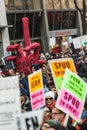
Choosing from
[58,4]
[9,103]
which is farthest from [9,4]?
[9,103]

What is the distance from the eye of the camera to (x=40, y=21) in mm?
34781

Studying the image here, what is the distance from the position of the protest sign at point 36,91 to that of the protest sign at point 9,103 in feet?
4.84

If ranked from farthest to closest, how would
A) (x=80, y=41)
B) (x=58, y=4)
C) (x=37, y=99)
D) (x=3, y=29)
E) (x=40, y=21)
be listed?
(x=58, y=4)
(x=40, y=21)
(x=3, y=29)
(x=80, y=41)
(x=37, y=99)

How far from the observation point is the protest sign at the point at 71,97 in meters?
6.34

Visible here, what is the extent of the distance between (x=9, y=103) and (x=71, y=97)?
1408 mm

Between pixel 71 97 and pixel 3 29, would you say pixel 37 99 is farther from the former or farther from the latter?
pixel 3 29

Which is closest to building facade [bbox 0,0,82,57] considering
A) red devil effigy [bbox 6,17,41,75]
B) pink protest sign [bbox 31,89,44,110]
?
red devil effigy [bbox 6,17,41,75]

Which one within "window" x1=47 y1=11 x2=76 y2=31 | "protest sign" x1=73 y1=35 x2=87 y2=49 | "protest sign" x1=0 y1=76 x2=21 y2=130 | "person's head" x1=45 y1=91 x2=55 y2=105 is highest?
"protest sign" x1=0 y1=76 x2=21 y2=130

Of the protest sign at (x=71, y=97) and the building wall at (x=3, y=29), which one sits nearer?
the protest sign at (x=71, y=97)

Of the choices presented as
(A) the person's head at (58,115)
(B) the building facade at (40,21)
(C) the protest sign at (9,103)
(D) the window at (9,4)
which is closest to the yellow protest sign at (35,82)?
(A) the person's head at (58,115)

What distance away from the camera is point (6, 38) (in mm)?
31172

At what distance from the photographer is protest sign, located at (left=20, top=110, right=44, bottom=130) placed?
4.63m

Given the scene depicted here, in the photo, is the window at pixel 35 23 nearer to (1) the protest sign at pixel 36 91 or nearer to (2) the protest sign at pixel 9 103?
(1) the protest sign at pixel 36 91

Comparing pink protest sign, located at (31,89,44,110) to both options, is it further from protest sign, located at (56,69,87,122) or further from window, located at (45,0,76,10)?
window, located at (45,0,76,10)
